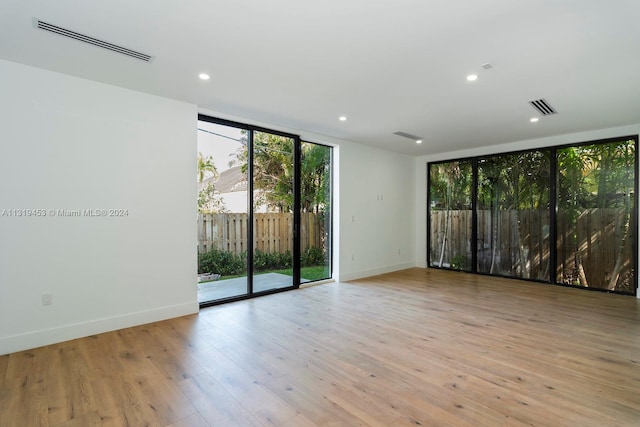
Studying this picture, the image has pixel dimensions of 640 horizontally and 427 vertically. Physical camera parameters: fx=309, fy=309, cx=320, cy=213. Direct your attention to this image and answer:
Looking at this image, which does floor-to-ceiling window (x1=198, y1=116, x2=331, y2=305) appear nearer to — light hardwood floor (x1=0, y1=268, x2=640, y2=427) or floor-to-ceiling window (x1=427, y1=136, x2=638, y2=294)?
light hardwood floor (x1=0, y1=268, x2=640, y2=427)

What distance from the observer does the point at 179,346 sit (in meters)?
2.95

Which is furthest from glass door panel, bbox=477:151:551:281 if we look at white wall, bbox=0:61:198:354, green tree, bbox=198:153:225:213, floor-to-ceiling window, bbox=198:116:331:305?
white wall, bbox=0:61:198:354

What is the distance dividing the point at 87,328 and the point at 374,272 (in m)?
4.82

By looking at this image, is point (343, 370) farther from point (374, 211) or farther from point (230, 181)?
point (374, 211)

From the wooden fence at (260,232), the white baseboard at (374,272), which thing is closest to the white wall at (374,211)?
the white baseboard at (374,272)

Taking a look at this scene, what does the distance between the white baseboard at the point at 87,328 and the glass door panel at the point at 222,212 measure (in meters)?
0.45

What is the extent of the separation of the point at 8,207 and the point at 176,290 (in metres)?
1.78

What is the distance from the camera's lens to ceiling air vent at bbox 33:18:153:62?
7.50ft

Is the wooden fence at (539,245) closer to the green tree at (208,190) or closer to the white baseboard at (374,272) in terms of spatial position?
the white baseboard at (374,272)

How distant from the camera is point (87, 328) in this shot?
3.20m

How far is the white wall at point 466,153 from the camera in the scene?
5.06 m

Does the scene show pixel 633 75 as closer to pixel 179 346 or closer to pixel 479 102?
pixel 479 102

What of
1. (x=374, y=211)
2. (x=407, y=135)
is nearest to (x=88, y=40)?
(x=407, y=135)

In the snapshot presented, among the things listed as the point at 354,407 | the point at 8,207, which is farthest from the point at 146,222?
the point at 354,407
